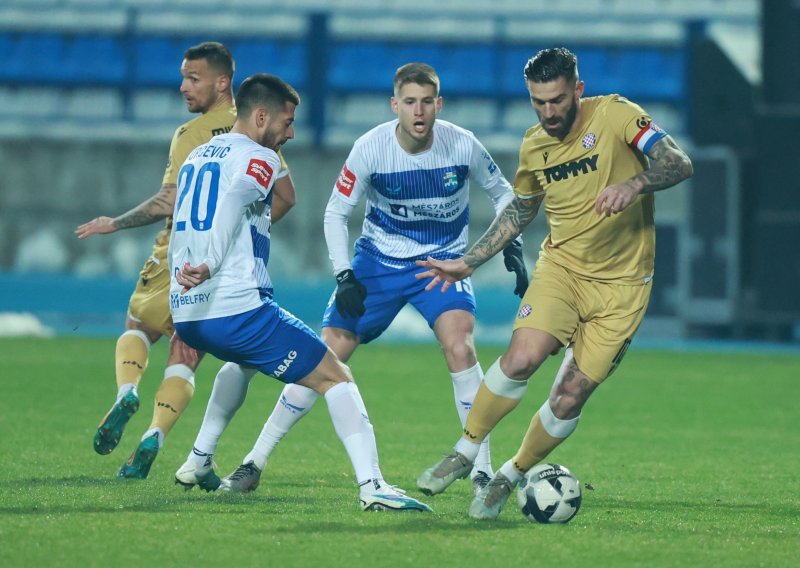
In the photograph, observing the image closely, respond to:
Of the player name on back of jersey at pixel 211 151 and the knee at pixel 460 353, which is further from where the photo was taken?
the knee at pixel 460 353

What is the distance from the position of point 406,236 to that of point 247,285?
1.50m

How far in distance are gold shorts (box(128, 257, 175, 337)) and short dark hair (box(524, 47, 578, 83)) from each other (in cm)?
238

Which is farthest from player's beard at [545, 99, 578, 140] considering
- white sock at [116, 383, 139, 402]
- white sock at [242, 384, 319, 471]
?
white sock at [116, 383, 139, 402]

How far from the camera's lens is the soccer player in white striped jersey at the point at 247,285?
18.4ft

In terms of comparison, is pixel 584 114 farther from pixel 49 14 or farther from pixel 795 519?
pixel 49 14

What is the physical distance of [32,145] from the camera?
19.0m

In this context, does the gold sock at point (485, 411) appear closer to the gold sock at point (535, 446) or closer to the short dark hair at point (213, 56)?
the gold sock at point (535, 446)

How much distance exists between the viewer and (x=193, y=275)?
17.8 ft

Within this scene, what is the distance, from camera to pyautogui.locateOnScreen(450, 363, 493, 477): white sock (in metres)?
6.72

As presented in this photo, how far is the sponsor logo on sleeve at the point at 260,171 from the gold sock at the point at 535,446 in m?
1.51

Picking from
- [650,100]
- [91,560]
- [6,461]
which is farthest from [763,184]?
[91,560]

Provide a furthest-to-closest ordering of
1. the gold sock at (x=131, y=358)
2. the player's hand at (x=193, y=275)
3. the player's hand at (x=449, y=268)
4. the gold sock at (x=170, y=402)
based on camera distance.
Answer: the gold sock at (x=131, y=358) < the gold sock at (x=170, y=402) < the player's hand at (x=449, y=268) < the player's hand at (x=193, y=275)

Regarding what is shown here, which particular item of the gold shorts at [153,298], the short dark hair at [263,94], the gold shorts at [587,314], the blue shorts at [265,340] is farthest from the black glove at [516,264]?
the gold shorts at [153,298]

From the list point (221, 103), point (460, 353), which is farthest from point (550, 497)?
point (221, 103)
